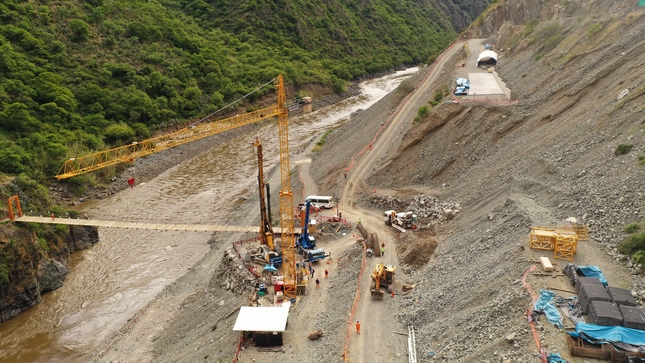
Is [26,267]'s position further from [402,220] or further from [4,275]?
[402,220]

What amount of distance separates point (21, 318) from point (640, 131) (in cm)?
4582

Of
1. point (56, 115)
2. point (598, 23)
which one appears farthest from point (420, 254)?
point (56, 115)

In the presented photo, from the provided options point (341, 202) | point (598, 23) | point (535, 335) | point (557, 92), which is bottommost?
point (535, 335)

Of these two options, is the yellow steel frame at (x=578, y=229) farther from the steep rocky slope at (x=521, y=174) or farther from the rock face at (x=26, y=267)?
the rock face at (x=26, y=267)

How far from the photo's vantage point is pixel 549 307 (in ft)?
72.9

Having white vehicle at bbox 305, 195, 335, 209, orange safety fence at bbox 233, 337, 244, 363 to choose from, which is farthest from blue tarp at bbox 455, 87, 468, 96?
orange safety fence at bbox 233, 337, 244, 363

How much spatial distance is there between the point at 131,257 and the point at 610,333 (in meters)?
39.3

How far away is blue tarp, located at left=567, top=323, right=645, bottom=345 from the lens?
19703 mm

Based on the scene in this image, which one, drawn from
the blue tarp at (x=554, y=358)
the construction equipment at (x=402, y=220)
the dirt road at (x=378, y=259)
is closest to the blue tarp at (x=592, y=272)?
the blue tarp at (x=554, y=358)

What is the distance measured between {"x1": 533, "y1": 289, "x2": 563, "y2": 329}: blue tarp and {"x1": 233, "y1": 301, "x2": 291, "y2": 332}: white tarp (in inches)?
526

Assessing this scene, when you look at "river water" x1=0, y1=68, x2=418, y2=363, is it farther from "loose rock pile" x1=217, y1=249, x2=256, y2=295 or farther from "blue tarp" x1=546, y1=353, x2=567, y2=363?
"blue tarp" x1=546, y1=353, x2=567, y2=363

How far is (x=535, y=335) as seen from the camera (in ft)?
69.0

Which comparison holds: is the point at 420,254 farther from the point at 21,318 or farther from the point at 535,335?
the point at 21,318

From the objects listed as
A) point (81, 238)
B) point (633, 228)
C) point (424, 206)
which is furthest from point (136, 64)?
point (633, 228)
